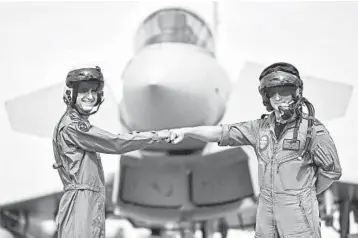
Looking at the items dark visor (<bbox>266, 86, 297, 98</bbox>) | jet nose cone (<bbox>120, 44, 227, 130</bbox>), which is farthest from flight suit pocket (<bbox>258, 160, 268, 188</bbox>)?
jet nose cone (<bbox>120, 44, 227, 130</bbox>)

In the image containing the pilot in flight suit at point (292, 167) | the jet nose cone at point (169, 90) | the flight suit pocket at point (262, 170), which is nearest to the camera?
the pilot in flight suit at point (292, 167)

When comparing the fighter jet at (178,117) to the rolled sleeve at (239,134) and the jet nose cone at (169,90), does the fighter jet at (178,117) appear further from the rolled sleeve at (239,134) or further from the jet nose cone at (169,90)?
the rolled sleeve at (239,134)

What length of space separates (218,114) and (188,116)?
2.29 feet

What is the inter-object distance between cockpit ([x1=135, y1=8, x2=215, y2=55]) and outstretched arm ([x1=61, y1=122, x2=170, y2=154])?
3594 millimetres

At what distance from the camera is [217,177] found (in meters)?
6.12

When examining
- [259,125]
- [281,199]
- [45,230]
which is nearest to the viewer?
[281,199]

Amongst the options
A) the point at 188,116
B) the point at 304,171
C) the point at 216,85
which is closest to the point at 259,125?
the point at 304,171

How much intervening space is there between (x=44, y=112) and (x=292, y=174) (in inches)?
224

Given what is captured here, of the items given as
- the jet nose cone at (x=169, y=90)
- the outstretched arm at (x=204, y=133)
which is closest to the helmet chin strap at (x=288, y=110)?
the outstretched arm at (x=204, y=133)

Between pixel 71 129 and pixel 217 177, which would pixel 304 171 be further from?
pixel 217 177

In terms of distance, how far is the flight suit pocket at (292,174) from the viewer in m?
2.80

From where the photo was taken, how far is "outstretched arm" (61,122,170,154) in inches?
116

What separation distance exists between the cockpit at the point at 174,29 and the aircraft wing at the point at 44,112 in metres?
1.15

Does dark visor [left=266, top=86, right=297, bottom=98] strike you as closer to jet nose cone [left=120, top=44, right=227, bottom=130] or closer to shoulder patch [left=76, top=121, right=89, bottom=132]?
shoulder patch [left=76, top=121, right=89, bottom=132]
